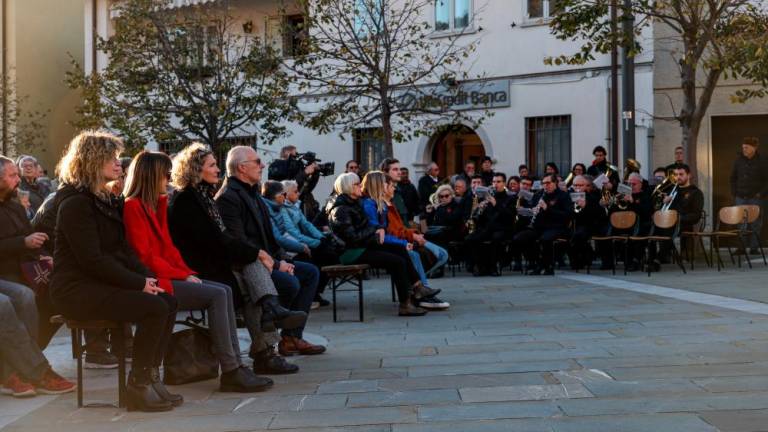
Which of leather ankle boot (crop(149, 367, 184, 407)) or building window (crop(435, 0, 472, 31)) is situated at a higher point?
building window (crop(435, 0, 472, 31))

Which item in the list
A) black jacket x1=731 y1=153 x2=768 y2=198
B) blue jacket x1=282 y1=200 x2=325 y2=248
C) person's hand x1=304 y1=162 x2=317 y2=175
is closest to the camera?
blue jacket x1=282 y1=200 x2=325 y2=248

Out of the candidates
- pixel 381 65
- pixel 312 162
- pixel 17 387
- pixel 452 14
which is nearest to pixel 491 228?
pixel 312 162

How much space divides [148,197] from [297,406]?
170cm

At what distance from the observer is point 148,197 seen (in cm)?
719

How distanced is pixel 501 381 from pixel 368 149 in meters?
19.1

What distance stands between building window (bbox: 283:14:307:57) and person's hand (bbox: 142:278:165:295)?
13.9 metres

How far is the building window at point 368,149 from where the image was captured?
83.1 ft

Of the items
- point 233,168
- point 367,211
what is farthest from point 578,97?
point 233,168

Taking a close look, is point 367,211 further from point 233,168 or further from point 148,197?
A: point 148,197

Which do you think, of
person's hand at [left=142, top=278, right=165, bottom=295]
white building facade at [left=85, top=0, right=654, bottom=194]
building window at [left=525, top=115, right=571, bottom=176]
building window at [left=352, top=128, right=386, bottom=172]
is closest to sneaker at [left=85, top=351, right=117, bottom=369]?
person's hand at [left=142, top=278, right=165, bottom=295]

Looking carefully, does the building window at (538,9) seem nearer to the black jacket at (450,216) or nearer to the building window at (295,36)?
the building window at (295,36)

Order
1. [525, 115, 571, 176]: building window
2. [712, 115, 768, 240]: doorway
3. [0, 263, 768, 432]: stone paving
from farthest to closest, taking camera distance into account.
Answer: [525, 115, 571, 176]: building window < [712, 115, 768, 240]: doorway < [0, 263, 768, 432]: stone paving

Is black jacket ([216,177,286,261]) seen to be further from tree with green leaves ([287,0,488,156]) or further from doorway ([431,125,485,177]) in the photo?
doorway ([431,125,485,177])

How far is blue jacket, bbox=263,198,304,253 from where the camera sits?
450 inches
